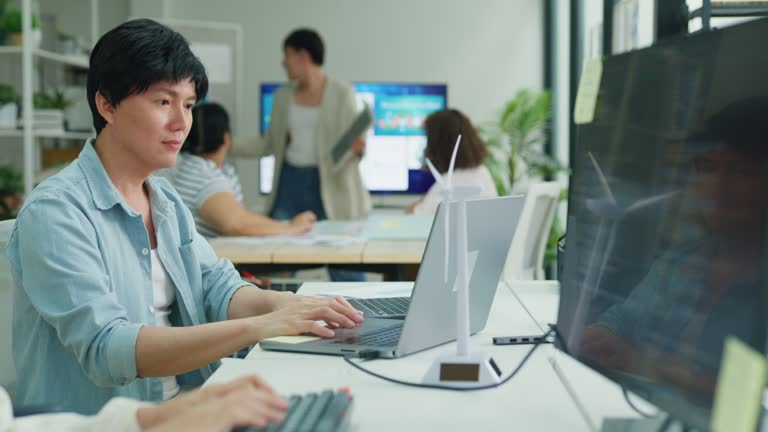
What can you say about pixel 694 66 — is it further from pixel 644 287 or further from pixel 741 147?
pixel 644 287

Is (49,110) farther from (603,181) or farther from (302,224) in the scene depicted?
(603,181)

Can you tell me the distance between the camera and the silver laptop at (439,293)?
132cm

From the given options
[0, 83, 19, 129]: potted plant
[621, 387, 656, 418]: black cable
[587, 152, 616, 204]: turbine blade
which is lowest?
[621, 387, 656, 418]: black cable

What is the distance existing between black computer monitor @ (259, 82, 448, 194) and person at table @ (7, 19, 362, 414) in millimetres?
4489

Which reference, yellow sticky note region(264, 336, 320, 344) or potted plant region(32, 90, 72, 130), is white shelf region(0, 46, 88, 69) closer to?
potted plant region(32, 90, 72, 130)

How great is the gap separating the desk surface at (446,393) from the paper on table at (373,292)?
0.41 meters

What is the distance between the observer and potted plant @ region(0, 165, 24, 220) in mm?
4762

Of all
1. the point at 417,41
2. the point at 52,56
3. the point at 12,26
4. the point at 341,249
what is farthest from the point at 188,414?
the point at 417,41

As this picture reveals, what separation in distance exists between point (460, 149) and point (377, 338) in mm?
2457

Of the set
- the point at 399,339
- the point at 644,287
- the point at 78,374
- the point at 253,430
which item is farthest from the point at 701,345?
the point at 78,374

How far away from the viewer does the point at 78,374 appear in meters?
1.53

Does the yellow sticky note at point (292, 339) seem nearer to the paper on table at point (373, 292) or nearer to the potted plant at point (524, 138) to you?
the paper on table at point (373, 292)

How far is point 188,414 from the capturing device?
2.91 ft

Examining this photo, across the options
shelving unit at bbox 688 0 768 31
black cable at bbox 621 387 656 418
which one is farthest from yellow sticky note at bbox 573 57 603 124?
shelving unit at bbox 688 0 768 31
